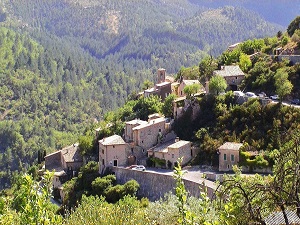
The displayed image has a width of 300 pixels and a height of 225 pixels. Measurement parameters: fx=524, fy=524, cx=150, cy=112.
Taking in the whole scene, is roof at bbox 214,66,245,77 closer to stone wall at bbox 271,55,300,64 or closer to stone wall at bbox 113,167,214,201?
stone wall at bbox 271,55,300,64

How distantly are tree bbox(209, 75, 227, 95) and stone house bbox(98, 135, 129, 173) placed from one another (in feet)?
34.5

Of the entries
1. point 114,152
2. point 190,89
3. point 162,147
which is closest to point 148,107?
point 190,89

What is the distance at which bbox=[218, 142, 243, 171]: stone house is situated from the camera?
4453 cm

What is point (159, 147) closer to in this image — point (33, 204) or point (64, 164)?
point (64, 164)

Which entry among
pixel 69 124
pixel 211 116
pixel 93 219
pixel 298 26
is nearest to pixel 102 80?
pixel 69 124

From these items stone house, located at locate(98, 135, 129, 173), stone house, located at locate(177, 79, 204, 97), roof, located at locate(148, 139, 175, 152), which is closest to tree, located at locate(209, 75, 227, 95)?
stone house, located at locate(177, 79, 204, 97)

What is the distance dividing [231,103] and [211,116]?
93.0 inches

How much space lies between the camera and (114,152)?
49969mm

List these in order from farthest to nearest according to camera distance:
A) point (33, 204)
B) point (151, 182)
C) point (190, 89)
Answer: point (190, 89) → point (151, 182) → point (33, 204)

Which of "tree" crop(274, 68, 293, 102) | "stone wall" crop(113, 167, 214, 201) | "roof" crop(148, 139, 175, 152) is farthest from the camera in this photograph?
"roof" crop(148, 139, 175, 152)

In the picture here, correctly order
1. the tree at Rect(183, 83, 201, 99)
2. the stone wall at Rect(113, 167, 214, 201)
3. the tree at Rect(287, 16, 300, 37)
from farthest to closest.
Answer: the tree at Rect(287, 16, 300, 37) < the tree at Rect(183, 83, 201, 99) < the stone wall at Rect(113, 167, 214, 201)

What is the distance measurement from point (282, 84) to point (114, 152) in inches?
672

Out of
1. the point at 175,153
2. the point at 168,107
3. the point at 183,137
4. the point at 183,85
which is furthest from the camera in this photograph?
the point at 183,85

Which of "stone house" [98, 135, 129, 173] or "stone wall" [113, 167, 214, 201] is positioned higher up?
"stone house" [98, 135, 129, 173]
